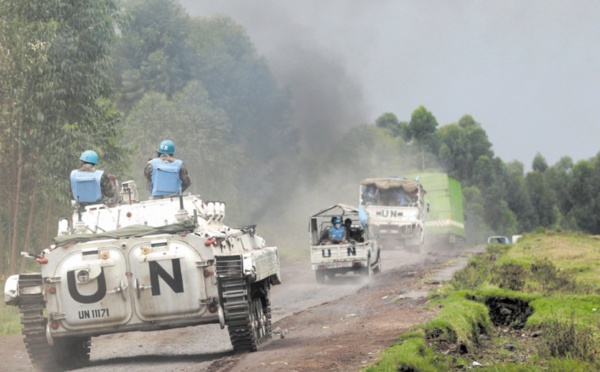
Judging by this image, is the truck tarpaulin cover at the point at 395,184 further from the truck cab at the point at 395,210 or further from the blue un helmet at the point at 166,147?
the blue un helmet at the point at 166,147

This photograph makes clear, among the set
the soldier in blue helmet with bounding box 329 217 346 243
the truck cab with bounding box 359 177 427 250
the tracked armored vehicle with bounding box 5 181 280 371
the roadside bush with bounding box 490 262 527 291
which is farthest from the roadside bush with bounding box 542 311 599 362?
the truck cab with bounding box 359 177 427 250

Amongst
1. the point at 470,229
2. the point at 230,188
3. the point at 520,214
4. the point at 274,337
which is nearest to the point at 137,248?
the point at 274,337

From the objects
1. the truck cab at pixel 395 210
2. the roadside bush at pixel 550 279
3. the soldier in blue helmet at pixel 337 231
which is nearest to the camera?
the roadside bush at pixel 550 279

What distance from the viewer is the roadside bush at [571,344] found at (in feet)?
40.5

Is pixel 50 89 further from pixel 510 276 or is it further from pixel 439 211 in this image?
pixel 439 211

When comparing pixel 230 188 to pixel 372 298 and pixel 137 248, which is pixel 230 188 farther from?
pixel 137 248

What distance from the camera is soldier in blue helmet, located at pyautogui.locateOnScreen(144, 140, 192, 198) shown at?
17.3m

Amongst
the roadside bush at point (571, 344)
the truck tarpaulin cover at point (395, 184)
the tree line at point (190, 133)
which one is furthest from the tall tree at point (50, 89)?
the roadside bush at point (571, 344)

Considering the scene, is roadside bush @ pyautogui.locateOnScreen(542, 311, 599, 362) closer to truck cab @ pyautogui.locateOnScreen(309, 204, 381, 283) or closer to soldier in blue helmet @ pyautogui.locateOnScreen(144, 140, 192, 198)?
soldier in blue helmet @ pyautogui.locateOnScreen(144, 140, 192, 198)

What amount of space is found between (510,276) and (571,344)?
11135mm

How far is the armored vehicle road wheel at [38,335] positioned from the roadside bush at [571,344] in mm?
6635

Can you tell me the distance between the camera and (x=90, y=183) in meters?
17.6

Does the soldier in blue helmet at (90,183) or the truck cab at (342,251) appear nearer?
the soldier in blue helmet at (90,183)

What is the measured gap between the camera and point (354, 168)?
241 feet
